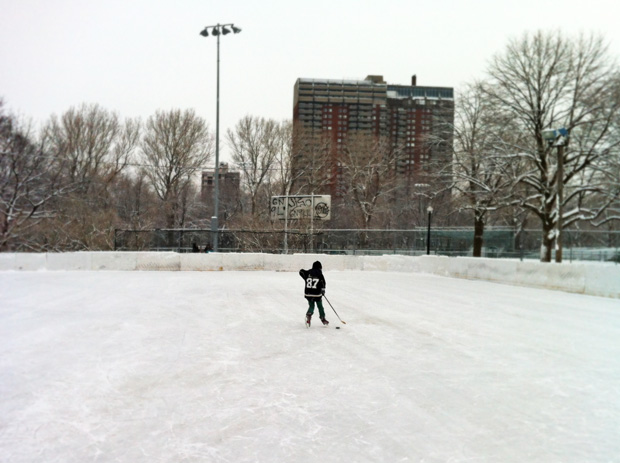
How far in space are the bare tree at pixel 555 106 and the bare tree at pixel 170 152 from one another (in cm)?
2897

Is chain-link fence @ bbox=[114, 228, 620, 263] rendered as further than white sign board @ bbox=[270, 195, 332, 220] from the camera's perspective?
No

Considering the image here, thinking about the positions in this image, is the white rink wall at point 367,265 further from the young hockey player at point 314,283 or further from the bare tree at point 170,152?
the bare tree at point 170,152

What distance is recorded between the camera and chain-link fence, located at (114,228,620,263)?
30500mm

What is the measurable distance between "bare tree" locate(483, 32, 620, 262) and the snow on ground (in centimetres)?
1962

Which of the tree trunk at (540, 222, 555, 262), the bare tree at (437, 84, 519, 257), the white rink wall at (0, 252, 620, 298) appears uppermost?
the bare tree at (437, 84, 519, 257)

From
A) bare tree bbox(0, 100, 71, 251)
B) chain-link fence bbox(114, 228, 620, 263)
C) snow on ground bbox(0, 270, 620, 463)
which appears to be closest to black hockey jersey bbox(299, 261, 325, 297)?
snow on ground bbox(0, 270, 620, 463)

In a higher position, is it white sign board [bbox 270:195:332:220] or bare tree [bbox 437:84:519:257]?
bare tree [bbox 437:84:519:257]

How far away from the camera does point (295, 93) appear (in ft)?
476

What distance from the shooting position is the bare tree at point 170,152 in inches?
1930

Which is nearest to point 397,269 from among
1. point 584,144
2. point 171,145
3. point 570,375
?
point 584,144

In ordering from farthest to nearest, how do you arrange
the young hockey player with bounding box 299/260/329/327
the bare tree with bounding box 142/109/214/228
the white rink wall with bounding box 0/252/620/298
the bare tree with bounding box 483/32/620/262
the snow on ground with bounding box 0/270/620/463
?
the bare tree with bounding box 142/109/214/228
the bare tree with bounding box 483/32/620/262
the white rink wall with bounding box 0/252/620/298
the young hockey player with bounding box 299/260/329/327
the snow on ground with bounding box 0/270/620/463

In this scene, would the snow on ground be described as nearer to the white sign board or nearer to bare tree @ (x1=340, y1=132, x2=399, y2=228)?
the white sign board

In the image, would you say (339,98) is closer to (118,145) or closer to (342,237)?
(118,145)

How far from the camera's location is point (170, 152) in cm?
4934
